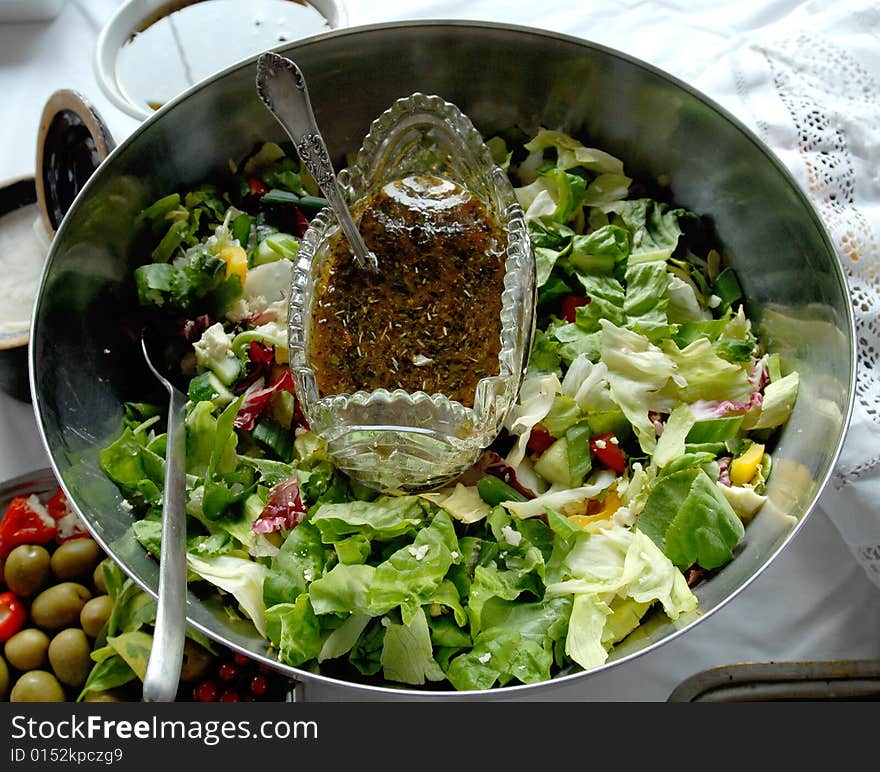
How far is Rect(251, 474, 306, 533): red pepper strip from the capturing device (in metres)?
1.04

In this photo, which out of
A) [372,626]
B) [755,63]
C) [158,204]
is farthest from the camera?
[755,63]

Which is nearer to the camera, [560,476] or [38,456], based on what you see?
[560,476]

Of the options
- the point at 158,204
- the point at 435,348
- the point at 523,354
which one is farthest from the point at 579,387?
the point at 158,204

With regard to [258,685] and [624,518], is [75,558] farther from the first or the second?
[624,518]

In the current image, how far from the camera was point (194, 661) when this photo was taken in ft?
3.60

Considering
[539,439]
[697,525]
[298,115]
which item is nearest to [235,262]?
[298,115]

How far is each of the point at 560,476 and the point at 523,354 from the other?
0.16 metres

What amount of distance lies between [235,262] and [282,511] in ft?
1.23

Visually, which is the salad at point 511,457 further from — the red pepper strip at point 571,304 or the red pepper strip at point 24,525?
the red pepper strip at point 24,525

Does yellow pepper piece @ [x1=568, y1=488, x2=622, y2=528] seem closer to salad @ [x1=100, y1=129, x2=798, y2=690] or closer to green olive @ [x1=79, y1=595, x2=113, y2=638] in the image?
salad @ [x1=100, y1=129, x2=798, y2=690]

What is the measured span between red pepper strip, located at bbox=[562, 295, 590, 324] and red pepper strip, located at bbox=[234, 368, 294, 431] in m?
0.39

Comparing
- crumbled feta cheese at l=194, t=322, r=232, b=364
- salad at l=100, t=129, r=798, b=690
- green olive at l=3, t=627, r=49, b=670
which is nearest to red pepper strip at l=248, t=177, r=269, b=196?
salad at l=100, t=129, r=798, b=690
